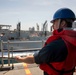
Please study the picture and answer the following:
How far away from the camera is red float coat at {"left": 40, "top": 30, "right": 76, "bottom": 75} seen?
5.59 ft

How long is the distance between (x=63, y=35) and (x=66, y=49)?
0.13 metres

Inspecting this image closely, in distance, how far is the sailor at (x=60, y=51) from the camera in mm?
1685

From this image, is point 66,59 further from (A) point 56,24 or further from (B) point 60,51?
(A) point 56,24

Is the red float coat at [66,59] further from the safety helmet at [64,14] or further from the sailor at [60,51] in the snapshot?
the safety helmet at [64,14]

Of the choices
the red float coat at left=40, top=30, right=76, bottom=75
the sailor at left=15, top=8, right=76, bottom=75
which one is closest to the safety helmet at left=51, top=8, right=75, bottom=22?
the sailor at left=15, top=8, right=76, bottom=75

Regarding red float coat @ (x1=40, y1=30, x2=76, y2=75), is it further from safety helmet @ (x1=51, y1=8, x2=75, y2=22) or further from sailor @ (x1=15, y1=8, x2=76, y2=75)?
safety helmet @ (x1=51, y1=8, x2=75, y2=22)

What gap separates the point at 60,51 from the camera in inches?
66.1

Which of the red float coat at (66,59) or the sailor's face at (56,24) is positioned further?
the sailor's face at (56,24)

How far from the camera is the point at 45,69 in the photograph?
183 centimetres

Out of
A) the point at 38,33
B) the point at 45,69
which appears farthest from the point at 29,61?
the point at 38,33

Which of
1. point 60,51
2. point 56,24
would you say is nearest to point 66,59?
point 60,51

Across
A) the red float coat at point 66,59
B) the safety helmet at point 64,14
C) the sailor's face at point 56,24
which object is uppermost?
the safety helmet at point 64,14

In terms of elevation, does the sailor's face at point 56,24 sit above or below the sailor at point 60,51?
above

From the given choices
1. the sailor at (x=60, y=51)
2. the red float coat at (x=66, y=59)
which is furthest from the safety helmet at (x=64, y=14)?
the red float coat at (x=66, y=59)
